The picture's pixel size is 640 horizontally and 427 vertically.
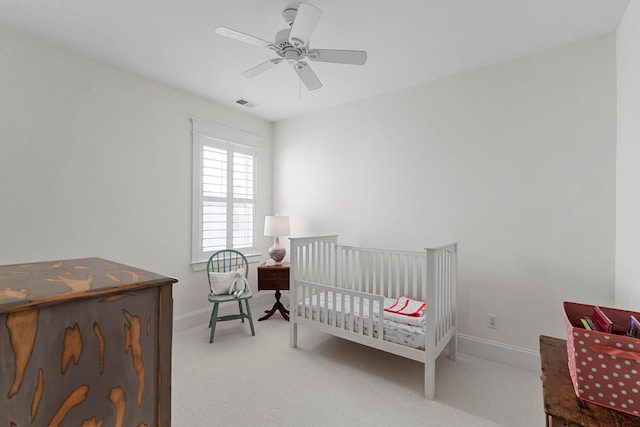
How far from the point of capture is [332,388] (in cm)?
210

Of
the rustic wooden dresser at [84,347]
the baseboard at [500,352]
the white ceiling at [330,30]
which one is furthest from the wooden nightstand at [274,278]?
the rustic wooden dresser at [84,347]

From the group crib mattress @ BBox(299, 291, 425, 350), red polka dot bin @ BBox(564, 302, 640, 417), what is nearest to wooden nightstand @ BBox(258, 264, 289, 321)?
crib mattress @ BBox(299, 291, 425, 350)

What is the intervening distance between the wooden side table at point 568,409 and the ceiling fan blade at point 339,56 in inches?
72.6

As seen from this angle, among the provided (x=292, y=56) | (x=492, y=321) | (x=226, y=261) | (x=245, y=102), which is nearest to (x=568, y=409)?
(x=492, y=321)

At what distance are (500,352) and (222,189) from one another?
323 centimetres

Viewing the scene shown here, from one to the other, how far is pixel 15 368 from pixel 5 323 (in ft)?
0.32

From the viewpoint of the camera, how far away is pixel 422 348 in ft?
6.81

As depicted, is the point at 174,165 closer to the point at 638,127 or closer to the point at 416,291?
the point at 416,291

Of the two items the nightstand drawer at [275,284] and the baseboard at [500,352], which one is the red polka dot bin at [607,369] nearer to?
the baseboard at [500,352]

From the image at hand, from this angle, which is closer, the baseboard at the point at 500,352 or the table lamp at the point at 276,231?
the baseboard at the point at 500,352

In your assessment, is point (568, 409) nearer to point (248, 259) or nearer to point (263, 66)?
point (263, 66)

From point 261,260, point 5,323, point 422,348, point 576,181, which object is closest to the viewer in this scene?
point 5,323

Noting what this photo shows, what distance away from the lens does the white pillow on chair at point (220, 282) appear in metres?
2.99

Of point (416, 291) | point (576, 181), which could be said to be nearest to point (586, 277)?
point (576, 181)
